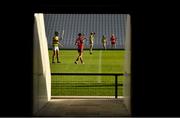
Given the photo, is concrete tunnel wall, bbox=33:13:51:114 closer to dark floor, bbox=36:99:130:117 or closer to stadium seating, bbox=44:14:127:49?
dark floor, bbox=36:99:130:117

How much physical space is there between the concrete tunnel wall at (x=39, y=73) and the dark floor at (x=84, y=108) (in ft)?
0.93

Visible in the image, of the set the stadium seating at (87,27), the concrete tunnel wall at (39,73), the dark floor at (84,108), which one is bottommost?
the dark floor at (84,108)

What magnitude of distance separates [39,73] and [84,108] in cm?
173

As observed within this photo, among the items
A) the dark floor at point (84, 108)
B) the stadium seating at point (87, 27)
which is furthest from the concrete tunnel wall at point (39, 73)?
the stadium seating at point (87, 27)

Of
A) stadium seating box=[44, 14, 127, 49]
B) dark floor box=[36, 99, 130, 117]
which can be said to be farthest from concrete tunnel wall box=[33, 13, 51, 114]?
stadium seating box=[44, 14, 127, 49]

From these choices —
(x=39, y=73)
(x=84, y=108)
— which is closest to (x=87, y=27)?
(x=84, y=108)

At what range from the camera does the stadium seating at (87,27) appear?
260 ft

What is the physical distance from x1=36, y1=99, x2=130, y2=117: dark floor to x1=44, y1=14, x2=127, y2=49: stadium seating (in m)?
57.2

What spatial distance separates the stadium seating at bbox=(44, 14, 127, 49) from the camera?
79.2 m

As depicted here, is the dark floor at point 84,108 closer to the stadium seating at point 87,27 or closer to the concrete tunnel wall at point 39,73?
the concrete tunnel wall at point 39,73
